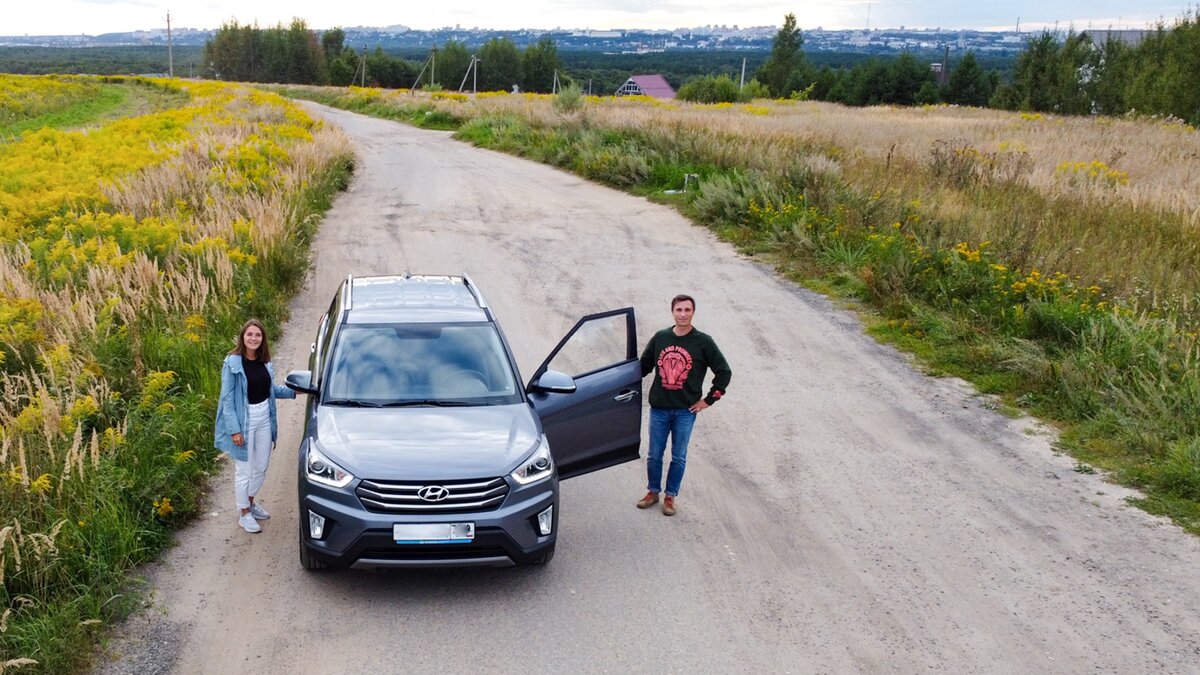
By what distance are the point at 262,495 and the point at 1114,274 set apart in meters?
10.6

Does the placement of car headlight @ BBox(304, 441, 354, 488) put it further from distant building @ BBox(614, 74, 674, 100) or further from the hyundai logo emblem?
distant building @ BBox(614, 74, 674, 100)

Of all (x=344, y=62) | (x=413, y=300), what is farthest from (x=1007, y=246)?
(x=344, y=62)

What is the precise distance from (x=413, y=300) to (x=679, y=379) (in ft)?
7.36

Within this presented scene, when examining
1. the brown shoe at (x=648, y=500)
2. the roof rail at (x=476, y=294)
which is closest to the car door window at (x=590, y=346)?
the roof rail at (x=476, y=294)

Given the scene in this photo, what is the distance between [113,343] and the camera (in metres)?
9.52

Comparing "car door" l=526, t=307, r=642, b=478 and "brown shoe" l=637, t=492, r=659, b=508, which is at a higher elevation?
"car door" l=526, t=307, r=642, b=478

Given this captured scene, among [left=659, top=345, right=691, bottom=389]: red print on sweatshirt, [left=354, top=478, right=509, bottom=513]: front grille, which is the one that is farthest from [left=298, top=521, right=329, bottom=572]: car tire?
[left=659, top=345, right=691, bottom=389]: red print on sweatshirt

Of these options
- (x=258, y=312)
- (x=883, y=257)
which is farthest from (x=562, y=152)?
(x=258, y=312)

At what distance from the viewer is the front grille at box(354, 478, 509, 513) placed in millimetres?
6035

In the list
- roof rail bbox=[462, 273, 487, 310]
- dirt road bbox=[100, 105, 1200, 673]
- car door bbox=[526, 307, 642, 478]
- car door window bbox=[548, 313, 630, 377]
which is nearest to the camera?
→ dirt road bbox=[100, 105, 1200, 673]

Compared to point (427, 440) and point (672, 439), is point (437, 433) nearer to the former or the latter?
point (427, 440)

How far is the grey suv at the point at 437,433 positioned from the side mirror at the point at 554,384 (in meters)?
0.01

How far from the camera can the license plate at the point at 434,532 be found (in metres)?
5.97

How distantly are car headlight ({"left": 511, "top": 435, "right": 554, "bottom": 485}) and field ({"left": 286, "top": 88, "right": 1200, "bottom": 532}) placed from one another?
5095 mm
